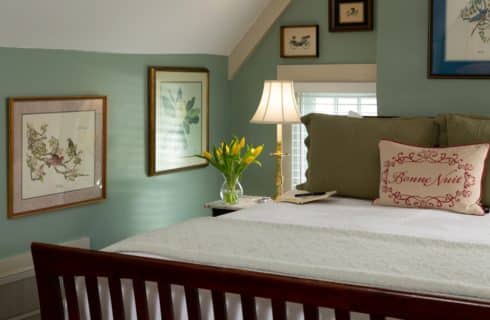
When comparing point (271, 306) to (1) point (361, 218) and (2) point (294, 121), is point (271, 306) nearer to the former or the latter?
(1) point (361, 218)

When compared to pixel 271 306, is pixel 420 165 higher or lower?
higher

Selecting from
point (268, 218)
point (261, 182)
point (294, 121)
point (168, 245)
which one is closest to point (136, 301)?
point (168, 245)

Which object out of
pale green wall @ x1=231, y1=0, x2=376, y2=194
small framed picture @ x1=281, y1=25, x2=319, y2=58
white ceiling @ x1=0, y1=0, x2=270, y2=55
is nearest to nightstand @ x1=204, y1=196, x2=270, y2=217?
pale green wall @ x1=231, y1=0, x2=376, y2=194

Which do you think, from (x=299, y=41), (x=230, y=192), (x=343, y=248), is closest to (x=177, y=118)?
(x=230, y=192)

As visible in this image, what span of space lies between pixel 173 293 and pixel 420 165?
5.20ft

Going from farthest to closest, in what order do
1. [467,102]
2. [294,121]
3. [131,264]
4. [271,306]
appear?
1. [294,121]
2. [467,102]
3. [131,264]
4. [271,306]

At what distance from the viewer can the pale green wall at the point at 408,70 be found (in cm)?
436

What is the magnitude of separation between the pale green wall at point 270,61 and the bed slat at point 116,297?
2.90m

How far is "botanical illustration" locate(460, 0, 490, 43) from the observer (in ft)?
13.9

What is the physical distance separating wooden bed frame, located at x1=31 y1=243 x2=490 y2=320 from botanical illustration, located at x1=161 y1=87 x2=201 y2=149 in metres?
2.35

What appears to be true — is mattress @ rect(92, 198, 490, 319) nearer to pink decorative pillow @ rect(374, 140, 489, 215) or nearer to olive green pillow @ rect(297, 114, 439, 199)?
pink decorative pillow @ rect(374, 140, 489, 215)

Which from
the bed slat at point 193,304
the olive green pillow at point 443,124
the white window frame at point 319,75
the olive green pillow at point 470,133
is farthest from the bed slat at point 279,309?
the white window frame at point 319,75

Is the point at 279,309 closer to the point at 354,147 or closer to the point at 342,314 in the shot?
the point at 342,314

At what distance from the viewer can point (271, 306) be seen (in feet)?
7.99
